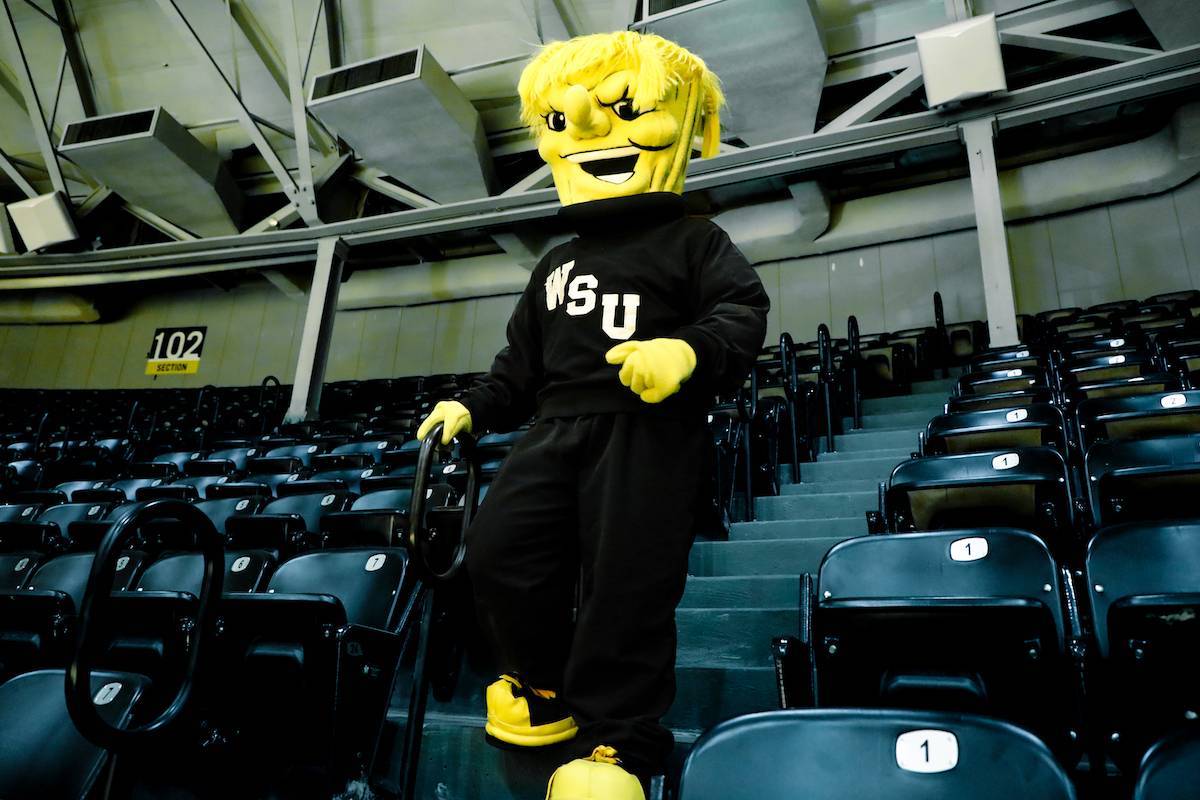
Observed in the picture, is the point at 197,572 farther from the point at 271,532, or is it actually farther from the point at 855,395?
the point at 855,395

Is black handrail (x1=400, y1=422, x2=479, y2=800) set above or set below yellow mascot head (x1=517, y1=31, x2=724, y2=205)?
below

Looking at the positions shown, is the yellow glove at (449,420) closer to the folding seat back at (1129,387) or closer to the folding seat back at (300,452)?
the folding seat back at (1129,387)

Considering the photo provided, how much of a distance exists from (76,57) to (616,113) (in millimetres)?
10224

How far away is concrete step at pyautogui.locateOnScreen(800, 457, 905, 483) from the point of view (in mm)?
3209

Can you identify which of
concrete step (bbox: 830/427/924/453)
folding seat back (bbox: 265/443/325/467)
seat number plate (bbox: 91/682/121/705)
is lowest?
seat number plate (bbox: 91/682/121/705)

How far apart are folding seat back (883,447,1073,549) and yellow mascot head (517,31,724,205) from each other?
100 cm

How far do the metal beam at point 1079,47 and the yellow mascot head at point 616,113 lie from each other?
5206mm

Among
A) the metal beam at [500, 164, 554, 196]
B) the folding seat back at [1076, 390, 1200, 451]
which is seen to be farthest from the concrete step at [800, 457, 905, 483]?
the metal beam at [500, 164, 554, 196]

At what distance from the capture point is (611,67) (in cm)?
152

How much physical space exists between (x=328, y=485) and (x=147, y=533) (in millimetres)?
927

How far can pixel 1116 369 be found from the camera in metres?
3.23

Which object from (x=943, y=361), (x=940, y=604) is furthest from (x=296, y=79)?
(x=940, y=604)

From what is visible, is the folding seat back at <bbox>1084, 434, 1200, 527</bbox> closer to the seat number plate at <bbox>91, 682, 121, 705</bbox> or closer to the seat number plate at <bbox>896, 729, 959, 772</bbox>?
the seat number plate at <bbox>896, 729, 959, 772</bbox>

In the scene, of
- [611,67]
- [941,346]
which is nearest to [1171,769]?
[611,67]
